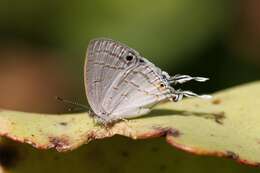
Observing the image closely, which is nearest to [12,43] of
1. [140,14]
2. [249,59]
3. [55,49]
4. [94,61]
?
[55,49]

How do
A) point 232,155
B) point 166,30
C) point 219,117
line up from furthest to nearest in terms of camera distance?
point 166,30
point 219,117
point 232,155

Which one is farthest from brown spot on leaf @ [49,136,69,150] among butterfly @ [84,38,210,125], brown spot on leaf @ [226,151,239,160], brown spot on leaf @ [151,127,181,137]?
butterfly @ [84,38,210,125]

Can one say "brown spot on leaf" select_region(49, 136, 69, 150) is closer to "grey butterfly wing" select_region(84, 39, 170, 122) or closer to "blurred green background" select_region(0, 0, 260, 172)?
"grey butterfly wing" select_region(84, 39, 170, 122)

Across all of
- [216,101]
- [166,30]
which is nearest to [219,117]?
[216,101]

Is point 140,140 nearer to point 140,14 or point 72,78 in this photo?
point 140,14

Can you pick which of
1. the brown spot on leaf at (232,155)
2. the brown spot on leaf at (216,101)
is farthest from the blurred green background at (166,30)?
the brown spot on leaf at (232,155)

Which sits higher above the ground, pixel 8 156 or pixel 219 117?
pixel 219 117

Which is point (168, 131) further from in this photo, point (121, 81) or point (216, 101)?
point (121, 81)
